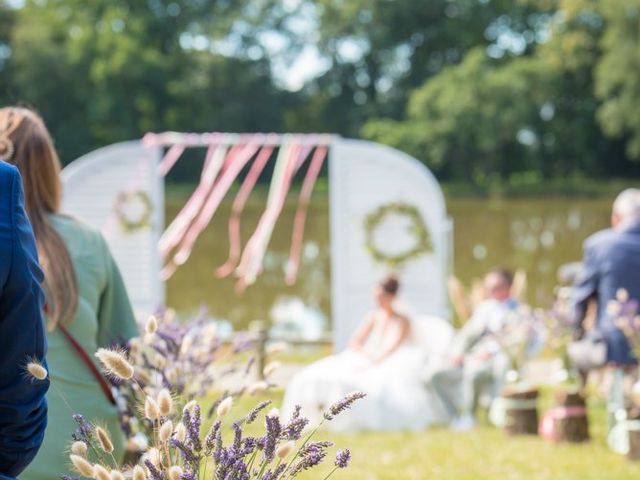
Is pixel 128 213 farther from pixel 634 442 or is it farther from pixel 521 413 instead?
pixel 634 442

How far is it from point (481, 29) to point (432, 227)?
38590 millimetres

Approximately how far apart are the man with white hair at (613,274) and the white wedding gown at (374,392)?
1846 mm

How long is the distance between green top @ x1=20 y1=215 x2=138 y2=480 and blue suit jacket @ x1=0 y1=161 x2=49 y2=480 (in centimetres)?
104

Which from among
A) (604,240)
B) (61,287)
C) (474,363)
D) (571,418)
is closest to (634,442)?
(571,418)

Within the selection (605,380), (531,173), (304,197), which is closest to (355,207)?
(304,197)

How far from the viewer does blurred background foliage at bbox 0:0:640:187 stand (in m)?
40.4

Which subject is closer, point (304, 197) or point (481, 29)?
point (304, 197)

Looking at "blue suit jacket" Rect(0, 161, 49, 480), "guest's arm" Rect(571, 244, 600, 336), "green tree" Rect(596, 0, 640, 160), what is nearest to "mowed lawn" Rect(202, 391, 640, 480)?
"guest's arm" Rect(571, 244, 600, 336)

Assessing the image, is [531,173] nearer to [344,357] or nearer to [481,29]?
[481,29]

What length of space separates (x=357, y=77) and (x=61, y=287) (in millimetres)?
46786

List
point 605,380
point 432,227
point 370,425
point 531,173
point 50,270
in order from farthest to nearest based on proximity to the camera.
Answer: point 531,173, point 432,227, point 605,380, point 370,425, point 50,270

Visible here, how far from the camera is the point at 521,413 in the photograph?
24.6 ft

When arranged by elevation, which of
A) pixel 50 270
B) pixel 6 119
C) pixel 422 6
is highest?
pixel 422 6

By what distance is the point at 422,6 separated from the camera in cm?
4747
